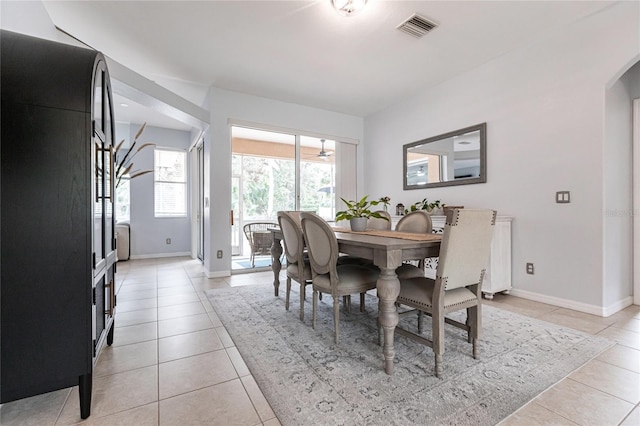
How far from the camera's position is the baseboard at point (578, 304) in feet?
8.52

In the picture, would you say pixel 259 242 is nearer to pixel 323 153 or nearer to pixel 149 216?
pixel 323 153

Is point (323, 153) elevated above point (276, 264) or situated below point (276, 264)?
above

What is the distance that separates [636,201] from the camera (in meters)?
2.88

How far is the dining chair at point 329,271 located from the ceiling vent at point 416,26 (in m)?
2.12

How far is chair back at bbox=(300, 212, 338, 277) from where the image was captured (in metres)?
1.97

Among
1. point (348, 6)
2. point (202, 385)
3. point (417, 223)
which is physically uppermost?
point (348, 6)

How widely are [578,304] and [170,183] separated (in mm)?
6912

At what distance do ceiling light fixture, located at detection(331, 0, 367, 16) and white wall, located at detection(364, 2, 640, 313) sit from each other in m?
1.97

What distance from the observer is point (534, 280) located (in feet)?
10.00

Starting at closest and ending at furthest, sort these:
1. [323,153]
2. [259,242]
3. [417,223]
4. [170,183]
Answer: [417,223], [259,242], [323,153], [170,183]

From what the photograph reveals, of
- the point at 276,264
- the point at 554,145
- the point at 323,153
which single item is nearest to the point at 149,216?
the point at 323,153

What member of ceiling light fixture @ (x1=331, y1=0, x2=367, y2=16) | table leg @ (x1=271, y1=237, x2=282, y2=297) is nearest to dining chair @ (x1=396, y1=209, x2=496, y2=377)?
table leg @ (x1=271, y1=237, x2=282, y2=297)

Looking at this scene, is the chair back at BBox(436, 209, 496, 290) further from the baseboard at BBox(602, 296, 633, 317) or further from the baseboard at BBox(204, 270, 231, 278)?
the baseboard at BBox(204, 270, 231, 278)

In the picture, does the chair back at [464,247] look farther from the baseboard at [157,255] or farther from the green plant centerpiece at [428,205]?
the baseboard at [157,255]
